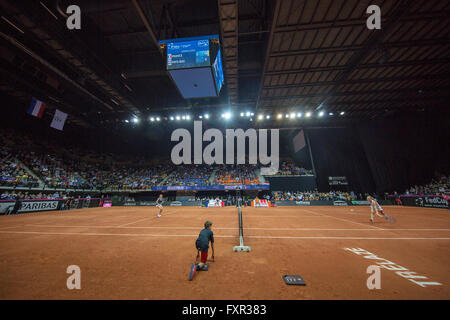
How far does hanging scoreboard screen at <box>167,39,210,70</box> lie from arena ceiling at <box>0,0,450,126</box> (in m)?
1.88

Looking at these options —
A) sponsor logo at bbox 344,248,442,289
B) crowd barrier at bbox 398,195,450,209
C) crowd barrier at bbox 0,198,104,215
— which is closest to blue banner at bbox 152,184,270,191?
crowd barrier at bbox 0,198,104,215

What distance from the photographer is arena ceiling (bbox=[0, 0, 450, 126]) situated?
10672mm

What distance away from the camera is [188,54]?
10.6 m

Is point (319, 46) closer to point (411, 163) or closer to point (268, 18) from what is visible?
point (268, 18)

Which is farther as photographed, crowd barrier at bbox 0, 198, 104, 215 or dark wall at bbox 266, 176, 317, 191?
dark wall at bbox 266, 176, 317, 191

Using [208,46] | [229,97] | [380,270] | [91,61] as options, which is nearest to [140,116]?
[91,61]

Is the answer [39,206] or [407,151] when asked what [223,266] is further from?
[407,151]

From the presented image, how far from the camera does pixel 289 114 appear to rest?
2300 centimetres

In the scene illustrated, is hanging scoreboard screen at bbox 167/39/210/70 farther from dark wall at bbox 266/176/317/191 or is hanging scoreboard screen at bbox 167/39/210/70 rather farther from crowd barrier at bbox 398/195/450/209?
crowd barrier at bbox 398/195/450/209

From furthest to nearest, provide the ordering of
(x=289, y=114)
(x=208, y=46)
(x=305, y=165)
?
(x=305, y=165) < (x=289, y=114) < (x=208, y=46)

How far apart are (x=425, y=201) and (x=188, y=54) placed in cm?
2914

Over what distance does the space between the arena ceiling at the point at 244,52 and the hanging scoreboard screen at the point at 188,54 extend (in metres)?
1.88

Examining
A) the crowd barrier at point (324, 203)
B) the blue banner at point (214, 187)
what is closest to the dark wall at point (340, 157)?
the crowd barrier at point (324, 203)

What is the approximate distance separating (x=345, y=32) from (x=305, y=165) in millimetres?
20833
